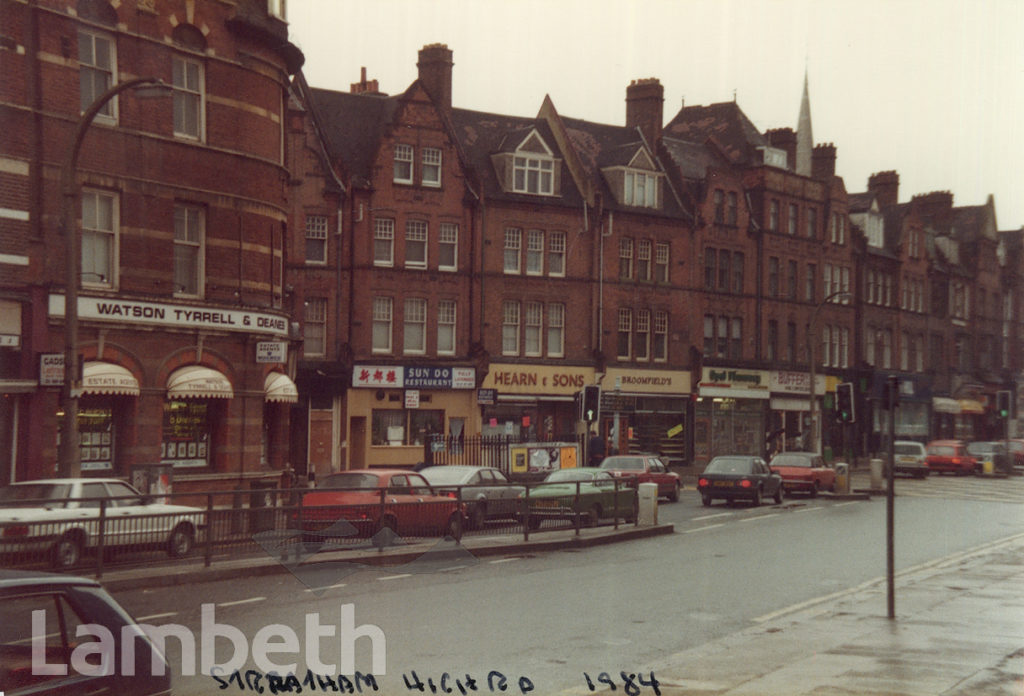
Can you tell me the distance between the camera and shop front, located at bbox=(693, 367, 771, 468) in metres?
58.8

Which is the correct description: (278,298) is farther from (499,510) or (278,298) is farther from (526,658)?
Answer: (526,658)

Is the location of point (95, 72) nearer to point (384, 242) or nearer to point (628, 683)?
point (628, 683)

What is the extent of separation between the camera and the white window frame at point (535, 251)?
51.2 meters

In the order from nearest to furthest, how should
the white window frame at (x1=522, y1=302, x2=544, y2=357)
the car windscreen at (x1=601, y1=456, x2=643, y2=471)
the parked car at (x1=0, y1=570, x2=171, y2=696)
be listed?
1. the parked car at (x1=0, y1=570, x2=171, y2=696)
2. the car windscreen at (x1=601, y1=456, x2=643, y2=471)
3. the white window frame at (x1=522, y1=302, x2=544, y2=357)

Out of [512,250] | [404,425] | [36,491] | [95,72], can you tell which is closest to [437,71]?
[512,250]

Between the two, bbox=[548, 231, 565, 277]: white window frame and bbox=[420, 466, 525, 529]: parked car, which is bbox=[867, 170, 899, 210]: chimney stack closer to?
bbox=[548, 231, 565, 277]: white window frame

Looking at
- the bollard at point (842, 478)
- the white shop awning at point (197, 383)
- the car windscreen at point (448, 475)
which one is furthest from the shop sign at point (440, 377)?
the car windscreen at point (448, 475)

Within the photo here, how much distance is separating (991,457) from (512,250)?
25663 millimetres

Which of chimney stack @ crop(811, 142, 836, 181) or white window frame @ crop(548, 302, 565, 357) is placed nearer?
white window frame @ crop(548, 302, 565, 357)

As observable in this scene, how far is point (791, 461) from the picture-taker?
132 feet

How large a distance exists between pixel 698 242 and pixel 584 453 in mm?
13601

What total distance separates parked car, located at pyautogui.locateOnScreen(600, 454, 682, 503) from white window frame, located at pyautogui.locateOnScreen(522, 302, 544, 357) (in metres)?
15.0

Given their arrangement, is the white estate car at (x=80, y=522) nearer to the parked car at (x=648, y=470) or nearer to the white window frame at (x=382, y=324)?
the parked car at (x=648, y=470)

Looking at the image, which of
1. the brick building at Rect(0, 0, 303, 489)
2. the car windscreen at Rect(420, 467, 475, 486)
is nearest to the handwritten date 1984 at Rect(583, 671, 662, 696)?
the brick building at Rect(0, 0, 303, 489)
